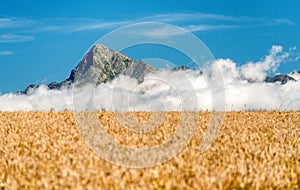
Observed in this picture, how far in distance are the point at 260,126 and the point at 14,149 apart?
9383 mm

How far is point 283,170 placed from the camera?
39.5 ft

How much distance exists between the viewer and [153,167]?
11.6 m

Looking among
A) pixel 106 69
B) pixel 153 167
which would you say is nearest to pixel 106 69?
pixel 106 69

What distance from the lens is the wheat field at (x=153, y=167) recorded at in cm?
1020

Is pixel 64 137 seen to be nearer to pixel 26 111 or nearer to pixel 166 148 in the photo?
pixel 166 148

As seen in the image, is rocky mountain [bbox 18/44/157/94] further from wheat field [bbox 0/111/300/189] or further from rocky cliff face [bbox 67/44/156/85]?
wheat field [bbox 0/111/300/189]

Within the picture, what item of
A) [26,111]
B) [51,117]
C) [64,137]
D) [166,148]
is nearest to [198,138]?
[166,148]

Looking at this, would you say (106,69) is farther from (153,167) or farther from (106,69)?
(153,167)

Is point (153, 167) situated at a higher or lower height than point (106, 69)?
lower

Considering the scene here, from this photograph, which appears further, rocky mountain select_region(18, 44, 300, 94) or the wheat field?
rocky mountain select_region(18, 44, 300, 94)

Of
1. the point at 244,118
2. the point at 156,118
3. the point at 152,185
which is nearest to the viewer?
the point at 152,185

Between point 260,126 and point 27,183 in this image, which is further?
point 260,126

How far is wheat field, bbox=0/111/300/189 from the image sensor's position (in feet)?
33.5

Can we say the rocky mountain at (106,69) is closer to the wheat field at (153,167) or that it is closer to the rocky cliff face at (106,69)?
the rocky cliff face at (106,69)
